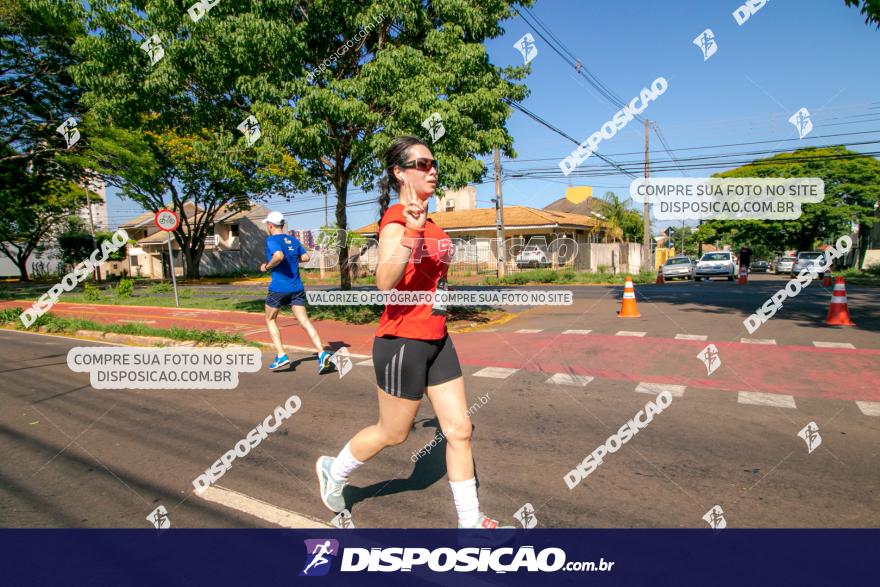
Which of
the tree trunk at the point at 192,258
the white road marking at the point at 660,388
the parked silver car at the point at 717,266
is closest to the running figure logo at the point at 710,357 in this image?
the white road marking at the point at 660,388

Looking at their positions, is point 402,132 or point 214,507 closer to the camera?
point 214,507

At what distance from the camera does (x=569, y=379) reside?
5617 millimetres

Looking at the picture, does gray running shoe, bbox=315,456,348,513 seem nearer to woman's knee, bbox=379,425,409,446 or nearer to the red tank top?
woman's knee, bbox=379,425,409,446

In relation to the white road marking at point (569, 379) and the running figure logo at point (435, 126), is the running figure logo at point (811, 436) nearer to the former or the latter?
the white road marking at point (569, 379)

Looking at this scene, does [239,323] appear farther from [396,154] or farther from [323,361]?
[396,154]

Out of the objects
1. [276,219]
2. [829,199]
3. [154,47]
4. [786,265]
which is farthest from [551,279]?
[829,199]

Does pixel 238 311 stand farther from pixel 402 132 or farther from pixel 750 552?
pixel 750 552

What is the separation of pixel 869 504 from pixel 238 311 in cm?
1215

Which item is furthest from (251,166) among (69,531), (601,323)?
(69,531)

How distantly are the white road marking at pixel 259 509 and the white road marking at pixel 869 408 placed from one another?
4.64 meters

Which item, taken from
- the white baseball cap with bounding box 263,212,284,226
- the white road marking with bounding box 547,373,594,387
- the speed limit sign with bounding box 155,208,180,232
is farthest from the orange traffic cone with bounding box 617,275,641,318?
the speed limit sign with bounding box 155,208,180,232

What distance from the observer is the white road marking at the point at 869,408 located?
4.27 metres

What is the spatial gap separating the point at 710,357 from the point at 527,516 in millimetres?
4798

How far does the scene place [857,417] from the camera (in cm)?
419
